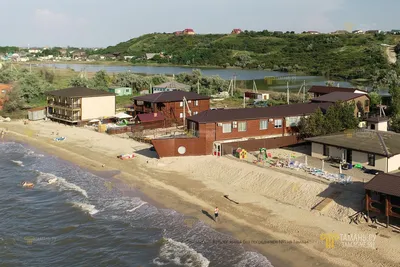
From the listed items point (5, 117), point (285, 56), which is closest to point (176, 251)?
point (5, 117)

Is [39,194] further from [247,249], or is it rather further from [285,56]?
[285,56]

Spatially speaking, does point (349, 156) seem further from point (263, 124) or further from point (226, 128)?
point (226, 128)

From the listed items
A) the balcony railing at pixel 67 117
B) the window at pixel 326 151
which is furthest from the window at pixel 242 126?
the balcony railing at pixel 67 117

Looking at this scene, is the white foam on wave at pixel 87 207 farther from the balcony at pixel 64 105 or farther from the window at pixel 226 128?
the balcony at pixel 64 105

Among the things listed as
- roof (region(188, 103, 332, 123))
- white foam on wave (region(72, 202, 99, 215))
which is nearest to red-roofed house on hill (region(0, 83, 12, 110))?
roof (region(188, 103, 332, 123))

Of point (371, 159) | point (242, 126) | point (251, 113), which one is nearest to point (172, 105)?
point (251, 113)

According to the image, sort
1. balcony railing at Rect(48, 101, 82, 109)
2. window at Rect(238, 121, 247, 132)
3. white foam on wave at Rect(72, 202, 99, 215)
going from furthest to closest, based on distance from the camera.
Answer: balcony railing at Rect(48, 101, 82, 109) < window at Rect(238, 121, 247, 132) < white foam on wave at Rect(72, 202, 99, 215)

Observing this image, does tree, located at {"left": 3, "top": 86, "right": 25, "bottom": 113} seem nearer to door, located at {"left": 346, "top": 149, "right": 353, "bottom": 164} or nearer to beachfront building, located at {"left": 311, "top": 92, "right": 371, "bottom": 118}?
beachfront building, located at {"left": 311, "top": 92, "right": 371, "bottom": 118}
